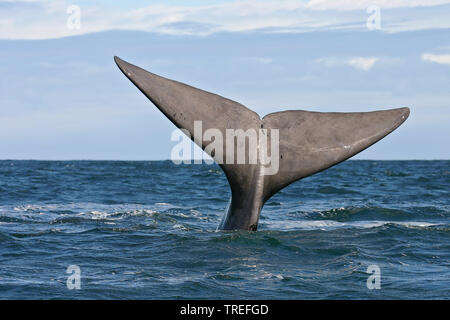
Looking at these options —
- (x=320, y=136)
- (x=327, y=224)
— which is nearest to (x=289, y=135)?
(x=320, y=136)

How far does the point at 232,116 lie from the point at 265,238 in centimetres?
200

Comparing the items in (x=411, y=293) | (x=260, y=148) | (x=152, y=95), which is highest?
(x=152, y=95)

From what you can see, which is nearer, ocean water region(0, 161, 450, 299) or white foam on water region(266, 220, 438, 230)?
ocean water region(0, 161, 450, 299)

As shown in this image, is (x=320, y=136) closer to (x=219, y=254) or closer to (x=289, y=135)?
(x=289, y=135)

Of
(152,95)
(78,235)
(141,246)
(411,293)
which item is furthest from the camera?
(78,235)

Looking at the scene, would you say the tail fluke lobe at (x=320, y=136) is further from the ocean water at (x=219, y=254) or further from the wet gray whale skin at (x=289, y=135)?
the ocean water at (x=219, y=254)

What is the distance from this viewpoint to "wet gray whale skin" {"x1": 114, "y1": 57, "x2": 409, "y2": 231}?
836cm

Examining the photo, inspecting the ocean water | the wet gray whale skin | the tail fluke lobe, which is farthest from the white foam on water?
the tail fluke lobe

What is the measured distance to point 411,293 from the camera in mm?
6918

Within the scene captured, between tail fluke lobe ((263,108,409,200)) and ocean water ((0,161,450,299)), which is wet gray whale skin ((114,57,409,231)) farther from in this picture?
ocean water ((0,161,450,299))

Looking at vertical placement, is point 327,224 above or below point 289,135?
below

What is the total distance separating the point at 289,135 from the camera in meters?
8.73
